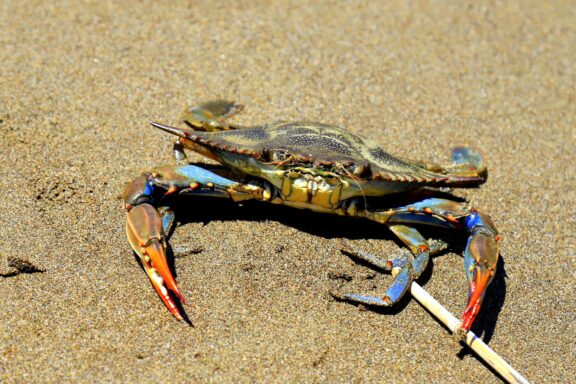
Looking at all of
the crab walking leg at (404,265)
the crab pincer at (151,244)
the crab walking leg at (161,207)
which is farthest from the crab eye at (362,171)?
the crab pincer at (151,244)

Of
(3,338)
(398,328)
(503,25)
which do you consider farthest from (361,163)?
(503,25)

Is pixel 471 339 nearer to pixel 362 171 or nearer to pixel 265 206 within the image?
pixel 362 171

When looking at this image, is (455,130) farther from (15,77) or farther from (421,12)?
(15,77)

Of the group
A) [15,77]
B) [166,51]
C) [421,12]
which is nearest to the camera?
[15,77]

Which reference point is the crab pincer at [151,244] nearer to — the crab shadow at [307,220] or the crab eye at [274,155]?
the crab shadow at [307,220]

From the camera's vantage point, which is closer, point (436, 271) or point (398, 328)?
point (398, 328)

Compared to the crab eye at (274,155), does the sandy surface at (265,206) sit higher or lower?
lower

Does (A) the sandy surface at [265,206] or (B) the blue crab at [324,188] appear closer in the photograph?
(A) the sandy surface at [265,206]
